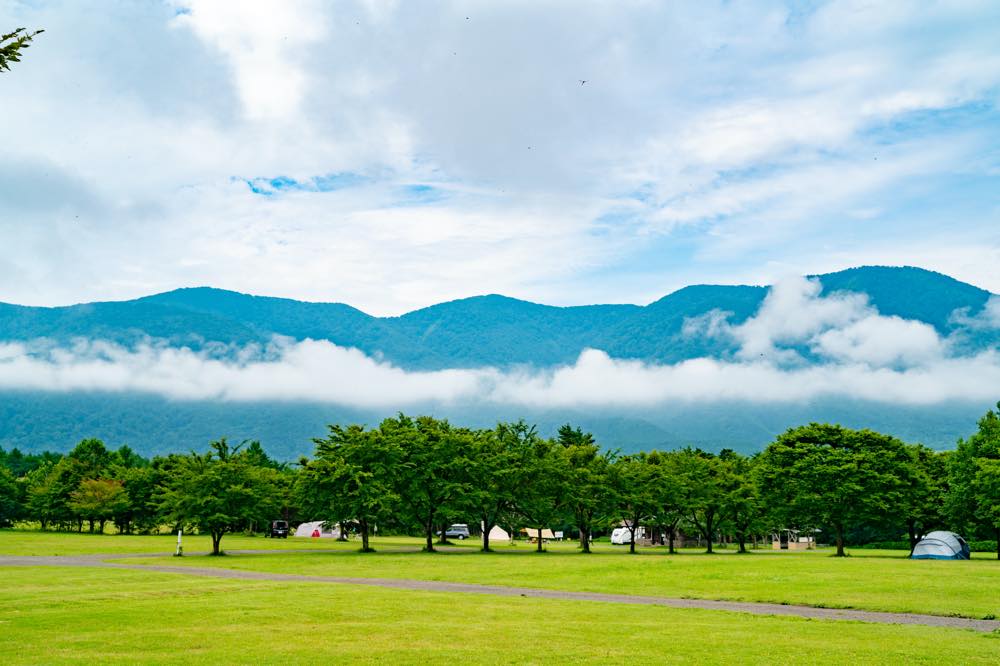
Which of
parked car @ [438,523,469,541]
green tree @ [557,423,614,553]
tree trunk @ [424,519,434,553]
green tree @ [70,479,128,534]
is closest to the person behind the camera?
tree trunk @ [424,519,434,553]

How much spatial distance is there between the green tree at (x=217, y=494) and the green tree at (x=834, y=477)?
1962 inches

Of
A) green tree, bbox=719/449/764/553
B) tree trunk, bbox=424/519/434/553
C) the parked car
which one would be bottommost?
the parked car

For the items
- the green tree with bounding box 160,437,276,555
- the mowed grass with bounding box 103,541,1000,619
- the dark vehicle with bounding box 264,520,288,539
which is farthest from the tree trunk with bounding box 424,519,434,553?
the dark vehicle with bounding box 264,520,288,539

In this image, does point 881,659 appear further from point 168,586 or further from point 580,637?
point 168,586

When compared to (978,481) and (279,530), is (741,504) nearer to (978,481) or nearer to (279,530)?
(978,481)

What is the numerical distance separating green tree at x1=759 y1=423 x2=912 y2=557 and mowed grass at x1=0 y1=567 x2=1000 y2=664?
54.8m

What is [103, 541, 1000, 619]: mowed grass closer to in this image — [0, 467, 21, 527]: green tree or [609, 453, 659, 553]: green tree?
[609, 453, 659, 553]: green tree

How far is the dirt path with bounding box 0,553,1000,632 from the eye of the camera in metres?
27.8

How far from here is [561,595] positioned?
36.1 meters

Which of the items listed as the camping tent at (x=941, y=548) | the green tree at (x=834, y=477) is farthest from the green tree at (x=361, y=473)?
the camping tent at (x=941, y=548)

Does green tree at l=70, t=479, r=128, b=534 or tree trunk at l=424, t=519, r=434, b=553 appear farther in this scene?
green tree at l=70, t=479, r=128, b=534

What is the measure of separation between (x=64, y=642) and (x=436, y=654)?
31.6 ft

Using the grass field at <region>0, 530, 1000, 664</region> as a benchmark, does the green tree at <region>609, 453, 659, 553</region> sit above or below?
above

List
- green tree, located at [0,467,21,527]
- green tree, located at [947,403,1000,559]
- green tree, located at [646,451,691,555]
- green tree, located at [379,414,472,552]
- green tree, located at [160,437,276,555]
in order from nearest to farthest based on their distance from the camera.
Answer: green tree, located at [160,437,276,555] < green tree, located at [947,403,1000,559] < green tree, located at [379,414,472,552] < green tree, located at [646,451,691,555] < green tree, located at [0,467,21,527]
